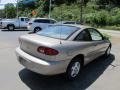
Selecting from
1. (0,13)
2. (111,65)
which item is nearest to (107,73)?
(111,65)

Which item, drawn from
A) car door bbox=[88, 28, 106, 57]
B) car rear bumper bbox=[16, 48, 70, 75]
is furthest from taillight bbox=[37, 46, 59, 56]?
car door bbox=[88, 28, 106, 57]

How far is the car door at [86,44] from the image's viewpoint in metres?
6.10

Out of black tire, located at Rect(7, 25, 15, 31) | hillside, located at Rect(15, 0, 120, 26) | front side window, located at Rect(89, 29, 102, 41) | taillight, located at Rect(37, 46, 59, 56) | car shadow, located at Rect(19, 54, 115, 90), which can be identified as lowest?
car shadow, located at Rect(19, 54, 115, 90)

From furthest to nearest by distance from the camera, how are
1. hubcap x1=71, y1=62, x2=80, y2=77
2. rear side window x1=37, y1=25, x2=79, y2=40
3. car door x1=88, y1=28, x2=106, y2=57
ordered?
car door x1=88, y1=28, x2=106, y2=57, rear side window x1=37, y1=25, x2=79, y2=40, hubcap x1=71, y1=62, x2=80, y2=77

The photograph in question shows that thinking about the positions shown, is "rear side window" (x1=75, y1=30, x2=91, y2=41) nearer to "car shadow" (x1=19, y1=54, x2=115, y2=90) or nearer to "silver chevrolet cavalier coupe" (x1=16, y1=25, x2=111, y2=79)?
"silver chevrolet cavalier coupe" (x1=16, y1=25, x2=111, y2=79)

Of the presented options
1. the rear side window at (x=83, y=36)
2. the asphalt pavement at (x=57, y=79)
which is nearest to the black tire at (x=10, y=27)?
the asphalt pavement at (x=57, y=79)

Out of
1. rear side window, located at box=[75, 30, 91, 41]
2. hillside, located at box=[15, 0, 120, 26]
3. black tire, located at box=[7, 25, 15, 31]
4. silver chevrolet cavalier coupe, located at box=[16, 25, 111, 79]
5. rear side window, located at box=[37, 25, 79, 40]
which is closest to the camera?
silver chevrolet cavalier coupe, located at box=[16, 25, 111, 79]

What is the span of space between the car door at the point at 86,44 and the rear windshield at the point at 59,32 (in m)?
0.26

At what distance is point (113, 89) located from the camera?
5414 millimetres

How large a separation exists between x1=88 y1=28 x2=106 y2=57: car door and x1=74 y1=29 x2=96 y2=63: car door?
231 mm

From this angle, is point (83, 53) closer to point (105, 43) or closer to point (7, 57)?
point (105, 43)

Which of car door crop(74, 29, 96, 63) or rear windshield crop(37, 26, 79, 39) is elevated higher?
rear windshield crop(37, 26, 79, 39)

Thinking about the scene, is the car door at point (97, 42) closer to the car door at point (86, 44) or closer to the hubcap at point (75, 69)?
the car door at point (86, 44)

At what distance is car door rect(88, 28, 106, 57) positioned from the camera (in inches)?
274
